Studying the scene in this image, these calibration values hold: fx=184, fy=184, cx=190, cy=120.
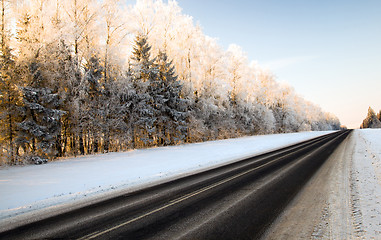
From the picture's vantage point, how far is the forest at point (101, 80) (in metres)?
11.6

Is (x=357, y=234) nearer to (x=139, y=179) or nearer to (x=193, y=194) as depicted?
(x=193, y=194)

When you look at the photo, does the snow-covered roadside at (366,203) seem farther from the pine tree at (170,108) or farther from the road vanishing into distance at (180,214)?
the pine tree at (170,108)

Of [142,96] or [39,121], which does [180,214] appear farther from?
[142,96]

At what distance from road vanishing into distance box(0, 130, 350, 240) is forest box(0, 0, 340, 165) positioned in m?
9.06

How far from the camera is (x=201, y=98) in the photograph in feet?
79.7

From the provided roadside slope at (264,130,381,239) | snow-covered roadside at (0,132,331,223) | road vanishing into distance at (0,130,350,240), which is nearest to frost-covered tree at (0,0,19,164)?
snow-covered roadside at (0,132,331,223)

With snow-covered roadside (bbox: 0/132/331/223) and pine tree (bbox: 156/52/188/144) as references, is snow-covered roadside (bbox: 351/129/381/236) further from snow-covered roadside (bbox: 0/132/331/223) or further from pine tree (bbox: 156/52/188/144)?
pine tree (bbox: 156/52/188/144)

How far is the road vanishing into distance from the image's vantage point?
3.79 meters

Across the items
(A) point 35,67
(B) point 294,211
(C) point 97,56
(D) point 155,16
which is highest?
(D) point 155,16

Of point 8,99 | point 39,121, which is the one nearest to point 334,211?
point 39,121

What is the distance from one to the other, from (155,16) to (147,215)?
22.8 metres

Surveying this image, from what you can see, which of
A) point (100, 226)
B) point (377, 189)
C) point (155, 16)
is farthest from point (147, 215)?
point (155, 16)

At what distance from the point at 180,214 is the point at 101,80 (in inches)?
610

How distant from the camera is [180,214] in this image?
458cm
